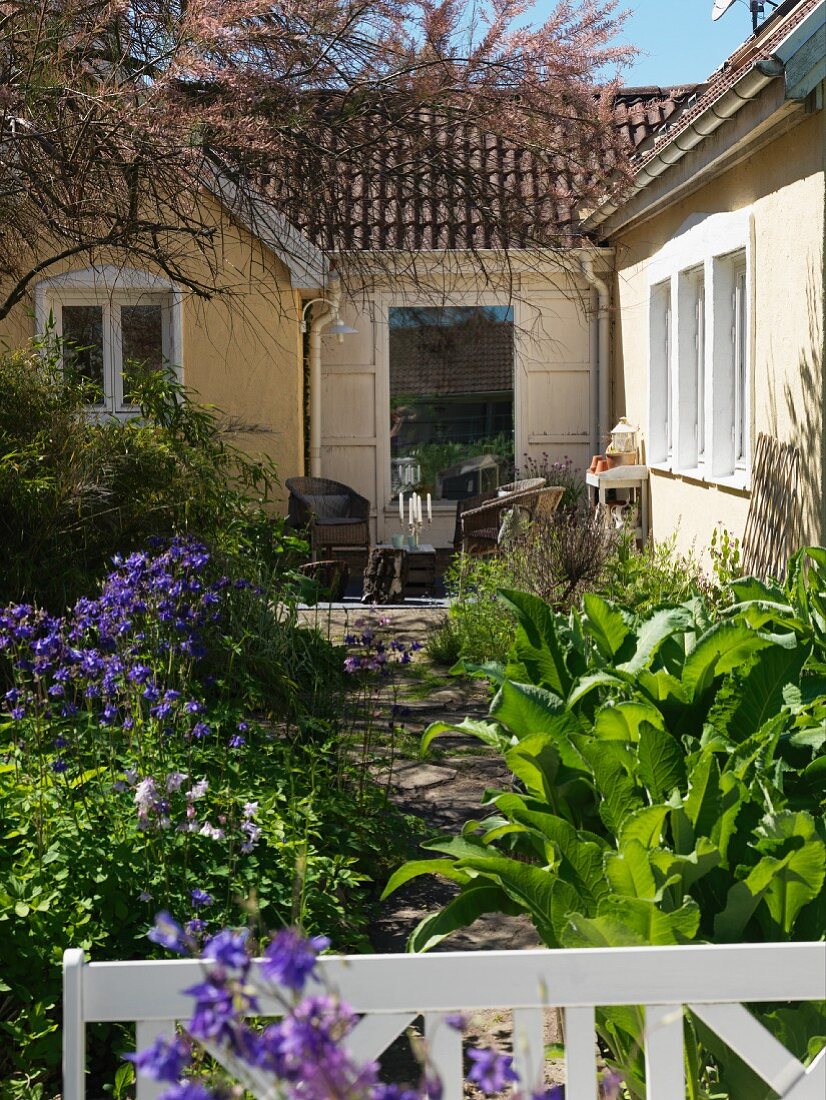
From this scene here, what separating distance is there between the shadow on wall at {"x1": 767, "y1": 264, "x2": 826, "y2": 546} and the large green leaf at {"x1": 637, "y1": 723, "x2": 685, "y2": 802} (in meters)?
4.36

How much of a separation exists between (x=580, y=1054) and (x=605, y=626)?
232 cm

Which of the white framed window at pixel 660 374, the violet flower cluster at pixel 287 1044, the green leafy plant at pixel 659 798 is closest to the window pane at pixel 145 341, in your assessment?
the white framed window at pixel 660 374

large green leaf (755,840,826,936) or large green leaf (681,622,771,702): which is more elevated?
large green leaf (681,622,771,702)

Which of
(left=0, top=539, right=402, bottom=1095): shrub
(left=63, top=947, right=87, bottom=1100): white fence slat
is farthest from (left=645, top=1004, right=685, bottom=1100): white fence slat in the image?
(left=0, top=539, right=402, bottom=1095): shrub

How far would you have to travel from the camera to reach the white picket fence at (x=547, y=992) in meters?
1.66

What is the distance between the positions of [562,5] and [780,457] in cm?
300

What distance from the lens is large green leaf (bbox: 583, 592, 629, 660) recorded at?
13.0 ft

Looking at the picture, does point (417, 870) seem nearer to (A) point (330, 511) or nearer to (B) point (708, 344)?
(B) point (708, 344)

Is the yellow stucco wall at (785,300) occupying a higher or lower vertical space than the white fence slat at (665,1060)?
higher

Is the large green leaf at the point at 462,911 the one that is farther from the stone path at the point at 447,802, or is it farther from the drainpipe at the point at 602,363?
the drainpipe at the point at 602,363

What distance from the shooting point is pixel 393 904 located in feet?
14.8

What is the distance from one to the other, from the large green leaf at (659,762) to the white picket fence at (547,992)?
1.29 m

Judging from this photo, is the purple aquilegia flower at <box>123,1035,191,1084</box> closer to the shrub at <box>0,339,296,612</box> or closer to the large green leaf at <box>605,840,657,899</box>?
the large green leaf at <box>605,840,657,899</box>

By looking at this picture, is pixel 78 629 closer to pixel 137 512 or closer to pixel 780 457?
pixel 137 512
